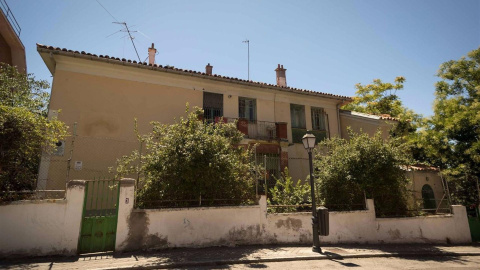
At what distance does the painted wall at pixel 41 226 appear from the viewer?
21.0 feet

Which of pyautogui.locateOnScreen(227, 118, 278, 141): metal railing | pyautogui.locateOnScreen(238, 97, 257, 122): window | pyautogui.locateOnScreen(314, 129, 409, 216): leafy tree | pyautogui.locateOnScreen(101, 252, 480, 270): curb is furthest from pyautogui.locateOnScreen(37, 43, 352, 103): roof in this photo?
pyautogui.locateOnScreen(101, 252, 480, 270): curb

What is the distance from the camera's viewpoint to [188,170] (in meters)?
7.48

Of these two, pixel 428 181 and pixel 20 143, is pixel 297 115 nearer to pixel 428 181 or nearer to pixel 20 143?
pixel 428 181

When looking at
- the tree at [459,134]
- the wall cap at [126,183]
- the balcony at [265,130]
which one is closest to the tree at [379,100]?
the tree at [459,134]

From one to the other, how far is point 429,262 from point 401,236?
87.6 inches

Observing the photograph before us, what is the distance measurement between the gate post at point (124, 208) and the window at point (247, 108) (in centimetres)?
825

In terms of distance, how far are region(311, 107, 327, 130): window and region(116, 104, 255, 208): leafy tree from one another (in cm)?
921

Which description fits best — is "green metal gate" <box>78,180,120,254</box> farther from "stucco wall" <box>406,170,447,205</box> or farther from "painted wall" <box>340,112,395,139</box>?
"painted wall" <box>340,112,395,139</box>

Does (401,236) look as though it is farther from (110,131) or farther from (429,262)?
(110,131)

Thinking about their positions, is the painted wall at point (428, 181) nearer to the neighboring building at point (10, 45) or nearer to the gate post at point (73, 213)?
the gate post at point (73, 213)

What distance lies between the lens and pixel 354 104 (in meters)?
25.4

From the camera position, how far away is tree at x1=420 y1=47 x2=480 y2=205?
1221cm

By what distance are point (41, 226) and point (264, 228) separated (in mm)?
5997

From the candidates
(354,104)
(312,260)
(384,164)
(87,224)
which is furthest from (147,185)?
(354,104)
